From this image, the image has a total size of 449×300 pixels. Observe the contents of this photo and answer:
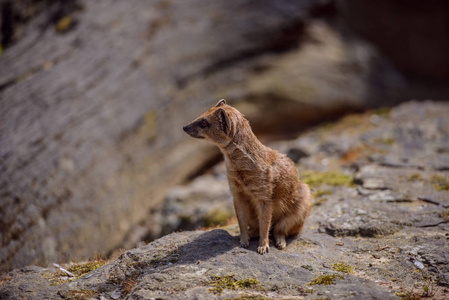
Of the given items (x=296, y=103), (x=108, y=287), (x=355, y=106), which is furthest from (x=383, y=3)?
(x=108, y=287)

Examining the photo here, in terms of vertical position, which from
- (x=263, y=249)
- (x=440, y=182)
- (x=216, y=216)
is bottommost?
(x=216, y=216)

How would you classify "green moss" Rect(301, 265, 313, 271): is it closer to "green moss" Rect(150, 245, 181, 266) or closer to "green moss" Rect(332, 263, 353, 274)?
"green moss" Rect(332, 263, 353, 274)

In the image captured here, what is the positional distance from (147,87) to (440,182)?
926 cm

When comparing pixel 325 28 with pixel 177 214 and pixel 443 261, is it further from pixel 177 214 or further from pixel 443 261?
pixel 443 261

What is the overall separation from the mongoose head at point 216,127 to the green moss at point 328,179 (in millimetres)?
4451

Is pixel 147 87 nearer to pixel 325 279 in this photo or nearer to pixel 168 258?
pixel 168 258

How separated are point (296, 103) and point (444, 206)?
284 inches

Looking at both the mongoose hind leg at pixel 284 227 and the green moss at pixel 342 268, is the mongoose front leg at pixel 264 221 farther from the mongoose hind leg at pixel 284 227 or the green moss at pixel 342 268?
the green moss at pixel 342 268

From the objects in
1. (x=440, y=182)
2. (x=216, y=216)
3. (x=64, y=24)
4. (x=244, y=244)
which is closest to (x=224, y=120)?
(x=244, y=244)

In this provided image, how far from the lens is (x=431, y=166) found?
384 inches

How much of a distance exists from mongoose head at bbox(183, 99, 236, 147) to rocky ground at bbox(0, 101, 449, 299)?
5.65ft

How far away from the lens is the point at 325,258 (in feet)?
19.5

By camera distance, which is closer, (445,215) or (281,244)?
(281,244)

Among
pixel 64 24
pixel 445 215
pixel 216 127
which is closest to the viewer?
pixel 216 127
